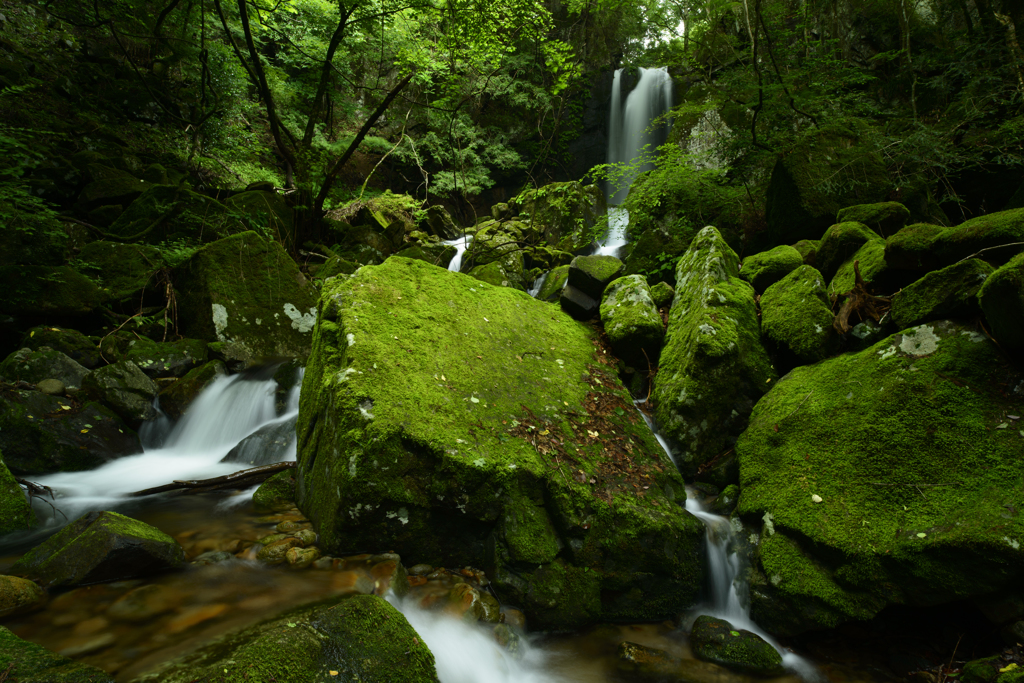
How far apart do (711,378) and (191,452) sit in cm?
608

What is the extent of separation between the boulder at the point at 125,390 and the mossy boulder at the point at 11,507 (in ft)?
7.20

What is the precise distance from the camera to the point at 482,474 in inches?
119

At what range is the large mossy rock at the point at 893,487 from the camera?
2.63 m

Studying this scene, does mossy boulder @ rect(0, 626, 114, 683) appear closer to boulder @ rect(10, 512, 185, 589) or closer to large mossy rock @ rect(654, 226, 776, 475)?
boulder @ rect(10, 512, 185, 589)

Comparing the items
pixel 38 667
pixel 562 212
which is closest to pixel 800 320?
pixel 38 667

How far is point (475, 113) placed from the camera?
57.9 ft

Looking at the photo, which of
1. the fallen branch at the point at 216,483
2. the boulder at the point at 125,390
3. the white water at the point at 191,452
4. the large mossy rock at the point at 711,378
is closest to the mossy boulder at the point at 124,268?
the boulder at the point at 125,390

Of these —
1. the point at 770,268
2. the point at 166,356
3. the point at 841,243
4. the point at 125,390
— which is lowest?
the point at 125,390

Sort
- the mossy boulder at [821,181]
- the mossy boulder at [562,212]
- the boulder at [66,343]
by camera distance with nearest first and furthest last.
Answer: the boulder at [66,343], the mossy boulder at [821,181], the mossy boulder at [562,212]

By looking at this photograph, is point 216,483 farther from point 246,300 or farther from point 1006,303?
point 1006,303

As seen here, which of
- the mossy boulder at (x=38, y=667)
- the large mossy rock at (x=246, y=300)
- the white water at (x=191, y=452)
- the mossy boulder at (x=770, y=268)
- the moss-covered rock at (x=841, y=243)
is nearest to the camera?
the mossy boulder at (x=38, y=667)

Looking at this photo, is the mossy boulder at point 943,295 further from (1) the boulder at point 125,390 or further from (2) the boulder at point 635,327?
(1) the boulder at point 125,390

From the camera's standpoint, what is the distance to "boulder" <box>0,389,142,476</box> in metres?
4.52

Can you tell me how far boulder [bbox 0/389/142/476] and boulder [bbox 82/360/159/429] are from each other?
141 millimetres
